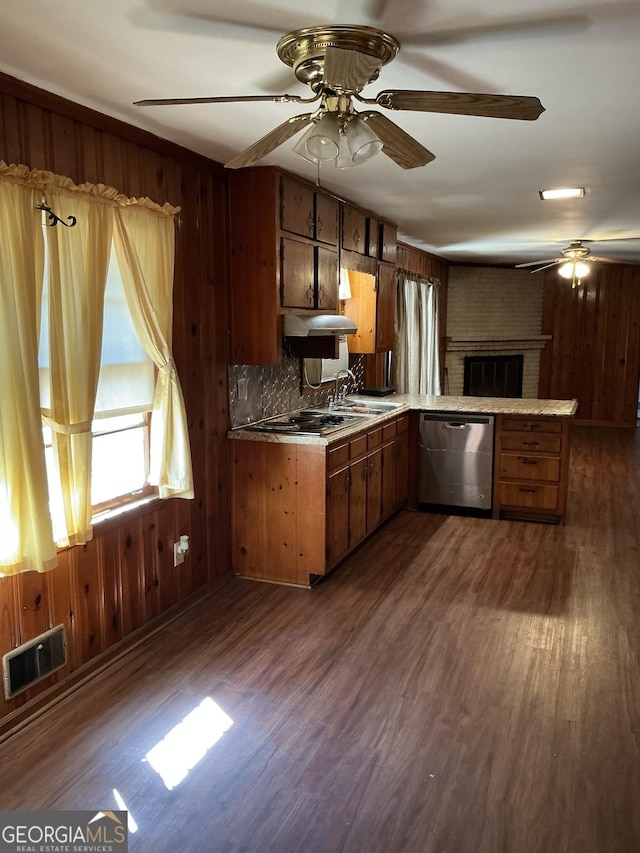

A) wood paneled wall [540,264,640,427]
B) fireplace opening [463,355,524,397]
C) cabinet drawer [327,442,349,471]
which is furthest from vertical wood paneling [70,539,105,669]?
wood paneled wall [540,264,640,427]

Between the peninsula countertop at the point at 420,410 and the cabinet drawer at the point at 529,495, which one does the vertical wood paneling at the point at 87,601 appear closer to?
the peninsula countertop at the point at 420,410

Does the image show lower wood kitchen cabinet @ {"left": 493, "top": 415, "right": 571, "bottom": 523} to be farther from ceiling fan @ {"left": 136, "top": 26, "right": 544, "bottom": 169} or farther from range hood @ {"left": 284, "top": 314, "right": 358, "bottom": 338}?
ceiling fan @ {"left": 136, "top": 26, "right": 544, "bottom": 169}

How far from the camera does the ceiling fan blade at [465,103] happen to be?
1727mm

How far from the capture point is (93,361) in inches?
106

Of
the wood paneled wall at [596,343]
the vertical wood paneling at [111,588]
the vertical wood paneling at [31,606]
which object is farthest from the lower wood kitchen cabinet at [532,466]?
the wood paneled wall at [596,343]

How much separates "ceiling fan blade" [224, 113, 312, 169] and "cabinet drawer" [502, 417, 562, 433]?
3467 mm

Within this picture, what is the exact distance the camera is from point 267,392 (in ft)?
14.4

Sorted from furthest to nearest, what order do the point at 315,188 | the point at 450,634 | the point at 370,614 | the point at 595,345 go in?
the point at 595,345 → the point at 315,188 → the point at 370,614 → the point at 450,634

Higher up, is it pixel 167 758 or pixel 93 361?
pixel 93 361

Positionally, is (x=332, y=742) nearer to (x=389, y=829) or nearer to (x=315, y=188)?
(x=389, y=829)

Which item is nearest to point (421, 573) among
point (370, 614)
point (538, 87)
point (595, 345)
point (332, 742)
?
point (370, 614)

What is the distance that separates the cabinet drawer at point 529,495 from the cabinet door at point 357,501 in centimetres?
138

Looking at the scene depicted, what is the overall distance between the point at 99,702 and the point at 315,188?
315 centimetres

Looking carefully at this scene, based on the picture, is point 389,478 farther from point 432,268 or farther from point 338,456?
point 432,268
